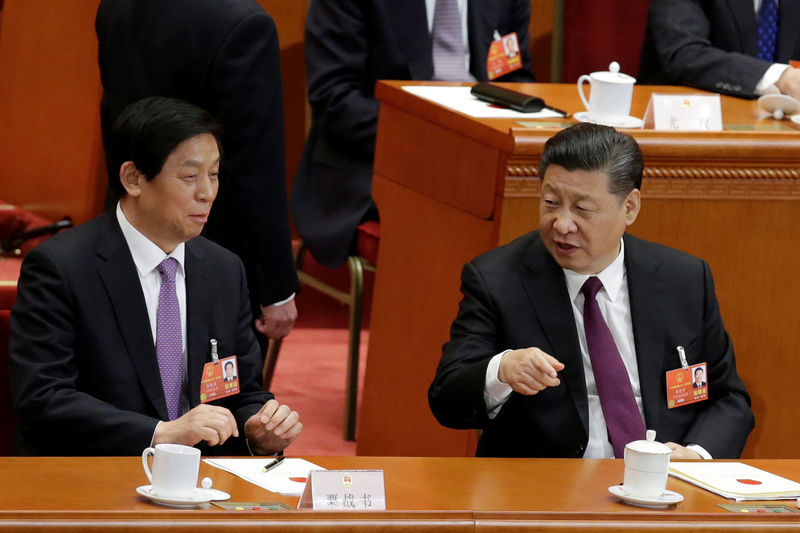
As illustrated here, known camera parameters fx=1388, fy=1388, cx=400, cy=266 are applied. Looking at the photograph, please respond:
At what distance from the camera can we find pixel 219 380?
2.49 m

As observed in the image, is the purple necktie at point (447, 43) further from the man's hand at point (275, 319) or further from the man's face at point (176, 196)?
the man's face at point (176, 196)

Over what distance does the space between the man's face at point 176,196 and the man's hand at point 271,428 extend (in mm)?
349

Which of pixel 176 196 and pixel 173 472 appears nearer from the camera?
pixel 173 472

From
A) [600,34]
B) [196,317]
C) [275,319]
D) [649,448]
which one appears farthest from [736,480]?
[600,34]

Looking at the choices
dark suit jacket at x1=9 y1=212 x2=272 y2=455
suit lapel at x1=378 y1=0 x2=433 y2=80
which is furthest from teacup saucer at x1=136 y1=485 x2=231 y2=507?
suit lapel at x1=378 y1=0 x2=433 y2=80

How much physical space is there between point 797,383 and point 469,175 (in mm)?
882

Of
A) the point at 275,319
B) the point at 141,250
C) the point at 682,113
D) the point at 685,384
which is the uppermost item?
the point at 682,113

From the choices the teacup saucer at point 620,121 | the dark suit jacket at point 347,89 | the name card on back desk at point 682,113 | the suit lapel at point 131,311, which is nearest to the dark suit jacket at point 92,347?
the suit lapel at point 131,311

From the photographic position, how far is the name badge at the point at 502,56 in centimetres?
416

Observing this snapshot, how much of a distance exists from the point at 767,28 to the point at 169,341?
86.4 inches

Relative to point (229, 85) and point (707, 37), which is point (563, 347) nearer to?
point (229, 85)

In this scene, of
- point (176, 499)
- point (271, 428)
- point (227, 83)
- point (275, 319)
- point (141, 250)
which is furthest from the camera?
point (275, 319)

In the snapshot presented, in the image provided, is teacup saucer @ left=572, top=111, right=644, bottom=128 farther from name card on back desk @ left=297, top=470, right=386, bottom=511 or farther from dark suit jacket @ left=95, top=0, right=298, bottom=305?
name card on back desk @ left=297, top=470, right=386, bottom=511

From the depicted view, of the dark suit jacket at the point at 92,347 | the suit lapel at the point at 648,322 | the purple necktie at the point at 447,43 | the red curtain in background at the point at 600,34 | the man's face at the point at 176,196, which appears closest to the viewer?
the dark suit jacket at the point at 92,347
